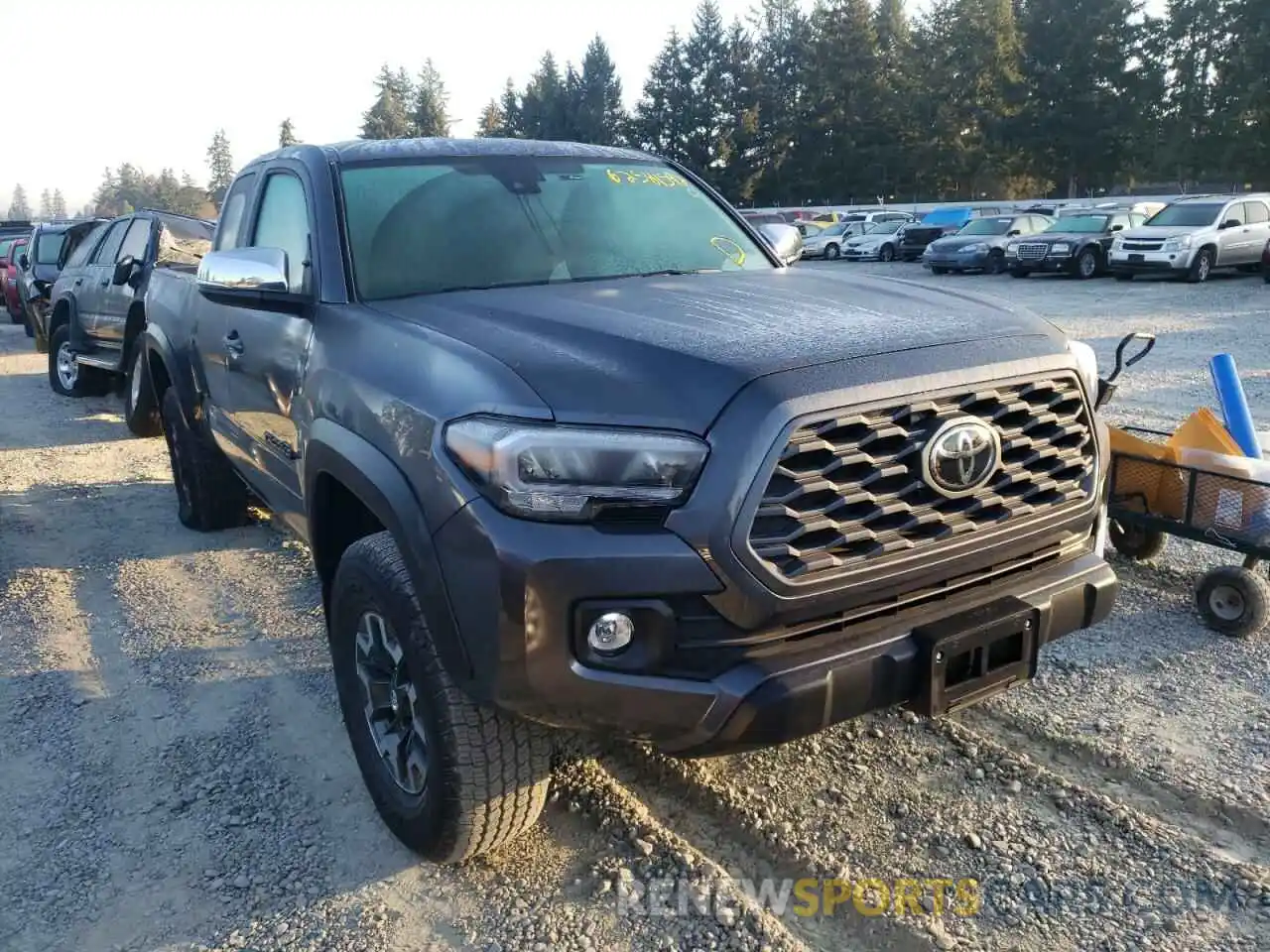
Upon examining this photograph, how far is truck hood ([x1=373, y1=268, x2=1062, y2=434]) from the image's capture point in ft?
8.01

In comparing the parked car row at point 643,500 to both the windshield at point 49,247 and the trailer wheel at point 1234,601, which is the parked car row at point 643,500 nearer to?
the trailer wheel at point 1234,601

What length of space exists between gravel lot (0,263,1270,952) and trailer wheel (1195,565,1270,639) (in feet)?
0.25

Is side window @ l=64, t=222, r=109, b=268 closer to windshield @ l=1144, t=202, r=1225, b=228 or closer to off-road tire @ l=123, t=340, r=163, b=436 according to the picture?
off-road tire @ l=123, t=340, r=163, b=436

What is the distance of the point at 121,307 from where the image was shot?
9359 mm

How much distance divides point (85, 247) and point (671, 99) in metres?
65.5

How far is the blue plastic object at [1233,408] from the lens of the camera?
15.0 feet

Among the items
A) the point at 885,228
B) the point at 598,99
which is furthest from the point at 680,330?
the point at 598,99

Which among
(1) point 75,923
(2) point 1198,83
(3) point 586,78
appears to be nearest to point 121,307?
(1) point 75,923

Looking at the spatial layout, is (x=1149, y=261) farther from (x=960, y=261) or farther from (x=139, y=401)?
(x=139, y=401)

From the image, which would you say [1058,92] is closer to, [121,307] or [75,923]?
[121,307]

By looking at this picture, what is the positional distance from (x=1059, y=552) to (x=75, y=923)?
9.06 feet

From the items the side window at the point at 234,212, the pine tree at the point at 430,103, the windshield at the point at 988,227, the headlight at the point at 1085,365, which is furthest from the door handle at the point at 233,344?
the pine tree at the point at 430,103

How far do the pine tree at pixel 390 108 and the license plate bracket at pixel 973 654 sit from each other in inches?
3905

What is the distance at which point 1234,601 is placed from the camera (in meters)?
4.32
